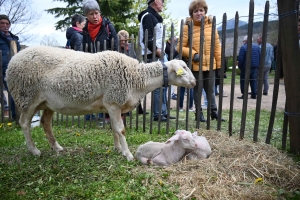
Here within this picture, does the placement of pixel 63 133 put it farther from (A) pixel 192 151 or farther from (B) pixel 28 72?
(A) pixel 192 151

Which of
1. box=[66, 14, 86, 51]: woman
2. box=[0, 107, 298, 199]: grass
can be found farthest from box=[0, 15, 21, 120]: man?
box=[0, 107, 298, 199]: grass

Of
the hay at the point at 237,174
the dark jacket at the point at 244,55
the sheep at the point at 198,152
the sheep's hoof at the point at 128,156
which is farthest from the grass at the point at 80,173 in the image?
the dark jacket at the point at 244,55

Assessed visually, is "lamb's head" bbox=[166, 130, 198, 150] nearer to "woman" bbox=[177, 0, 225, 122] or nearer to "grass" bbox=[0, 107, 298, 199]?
"grass" bbox=[0, 107, 298, 199]

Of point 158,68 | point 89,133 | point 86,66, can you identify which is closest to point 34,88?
point 86,66

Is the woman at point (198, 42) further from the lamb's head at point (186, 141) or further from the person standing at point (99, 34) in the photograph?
the lamb's head at point (186, 141)

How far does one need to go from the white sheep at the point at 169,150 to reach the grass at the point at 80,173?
17cm

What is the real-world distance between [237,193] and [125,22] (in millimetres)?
21228

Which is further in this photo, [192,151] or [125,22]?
[125,22]

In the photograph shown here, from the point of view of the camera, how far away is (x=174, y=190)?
8.67 feet

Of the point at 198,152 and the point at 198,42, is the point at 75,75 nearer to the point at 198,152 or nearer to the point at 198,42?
the point at 198,152

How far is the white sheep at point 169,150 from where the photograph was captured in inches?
131

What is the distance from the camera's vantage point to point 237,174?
2988 millimetres

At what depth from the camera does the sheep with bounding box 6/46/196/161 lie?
136 inches

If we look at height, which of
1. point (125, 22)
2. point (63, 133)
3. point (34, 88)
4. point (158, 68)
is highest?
point (125, 22)
